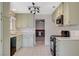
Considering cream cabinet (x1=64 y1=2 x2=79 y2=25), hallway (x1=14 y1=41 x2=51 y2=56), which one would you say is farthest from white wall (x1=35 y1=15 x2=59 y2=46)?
cream cabinet (x1=64 y1=2 x2=79 y2=25)

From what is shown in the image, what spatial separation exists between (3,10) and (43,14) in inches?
210

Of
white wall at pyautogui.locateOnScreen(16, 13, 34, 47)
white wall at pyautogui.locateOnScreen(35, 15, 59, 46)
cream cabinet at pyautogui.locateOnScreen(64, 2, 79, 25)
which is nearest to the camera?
cream cabinet at pyautogui.locateOnScreen(64, 2, 79, 25)

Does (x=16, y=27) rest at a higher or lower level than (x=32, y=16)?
lower

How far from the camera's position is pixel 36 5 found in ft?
20.7

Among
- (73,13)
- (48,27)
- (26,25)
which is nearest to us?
(73,13)

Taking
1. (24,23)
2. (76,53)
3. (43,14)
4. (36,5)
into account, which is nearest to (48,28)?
(43,14)

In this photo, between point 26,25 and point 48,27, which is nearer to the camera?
point 26,25

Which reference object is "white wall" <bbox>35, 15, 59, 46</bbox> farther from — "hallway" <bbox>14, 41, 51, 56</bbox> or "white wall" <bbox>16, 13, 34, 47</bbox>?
"hallway" <bbox>14, 41, 51, 56</bbox>

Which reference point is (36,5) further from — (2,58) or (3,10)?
(2,58)

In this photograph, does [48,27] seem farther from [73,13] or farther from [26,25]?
[73,13]

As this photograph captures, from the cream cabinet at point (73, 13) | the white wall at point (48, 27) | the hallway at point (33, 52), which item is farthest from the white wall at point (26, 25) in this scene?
the cream cabinet at point (73, 13)

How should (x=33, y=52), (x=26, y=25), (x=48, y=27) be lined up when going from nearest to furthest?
(x=33, y=52) → (x=26, y=25) → (x=48, y=27)

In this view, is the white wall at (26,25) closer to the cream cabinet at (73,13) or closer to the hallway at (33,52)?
the hallway at (33,52)

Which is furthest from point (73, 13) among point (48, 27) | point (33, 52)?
point (48, 27)
